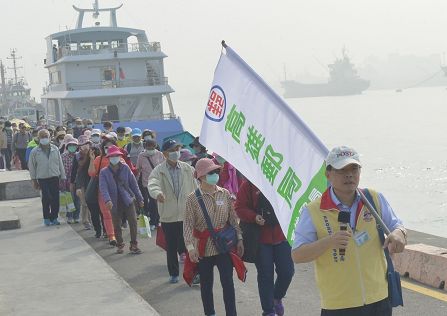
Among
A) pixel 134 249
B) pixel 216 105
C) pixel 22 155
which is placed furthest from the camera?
pixel 22 155

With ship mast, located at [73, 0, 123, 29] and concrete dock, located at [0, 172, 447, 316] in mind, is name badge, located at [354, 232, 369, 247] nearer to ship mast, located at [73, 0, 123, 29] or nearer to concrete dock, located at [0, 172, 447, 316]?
concrete dock, located at [0, 172, 447, 316]

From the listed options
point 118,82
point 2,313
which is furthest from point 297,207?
point 118,82

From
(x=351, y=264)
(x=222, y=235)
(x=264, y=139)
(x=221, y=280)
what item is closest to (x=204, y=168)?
(x=222, y=235)

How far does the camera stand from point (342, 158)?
359 cm

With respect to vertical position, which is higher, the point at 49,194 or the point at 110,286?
the point at 49,194

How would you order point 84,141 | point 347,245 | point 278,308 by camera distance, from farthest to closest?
point 84,141
point 278,308
point 347,245

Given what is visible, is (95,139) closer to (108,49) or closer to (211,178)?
(211,178)

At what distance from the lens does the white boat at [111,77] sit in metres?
32.9

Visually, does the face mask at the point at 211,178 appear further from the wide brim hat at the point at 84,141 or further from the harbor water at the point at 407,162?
the wide brim hat at the point at 84,141

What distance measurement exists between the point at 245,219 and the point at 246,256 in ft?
0.94

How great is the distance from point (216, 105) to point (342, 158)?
6.05ft

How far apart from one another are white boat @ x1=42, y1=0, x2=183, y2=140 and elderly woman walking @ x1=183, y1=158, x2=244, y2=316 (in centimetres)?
2630

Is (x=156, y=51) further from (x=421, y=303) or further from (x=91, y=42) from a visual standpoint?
(x=421, y=303)

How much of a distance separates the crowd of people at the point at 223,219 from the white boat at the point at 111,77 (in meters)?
20.6
